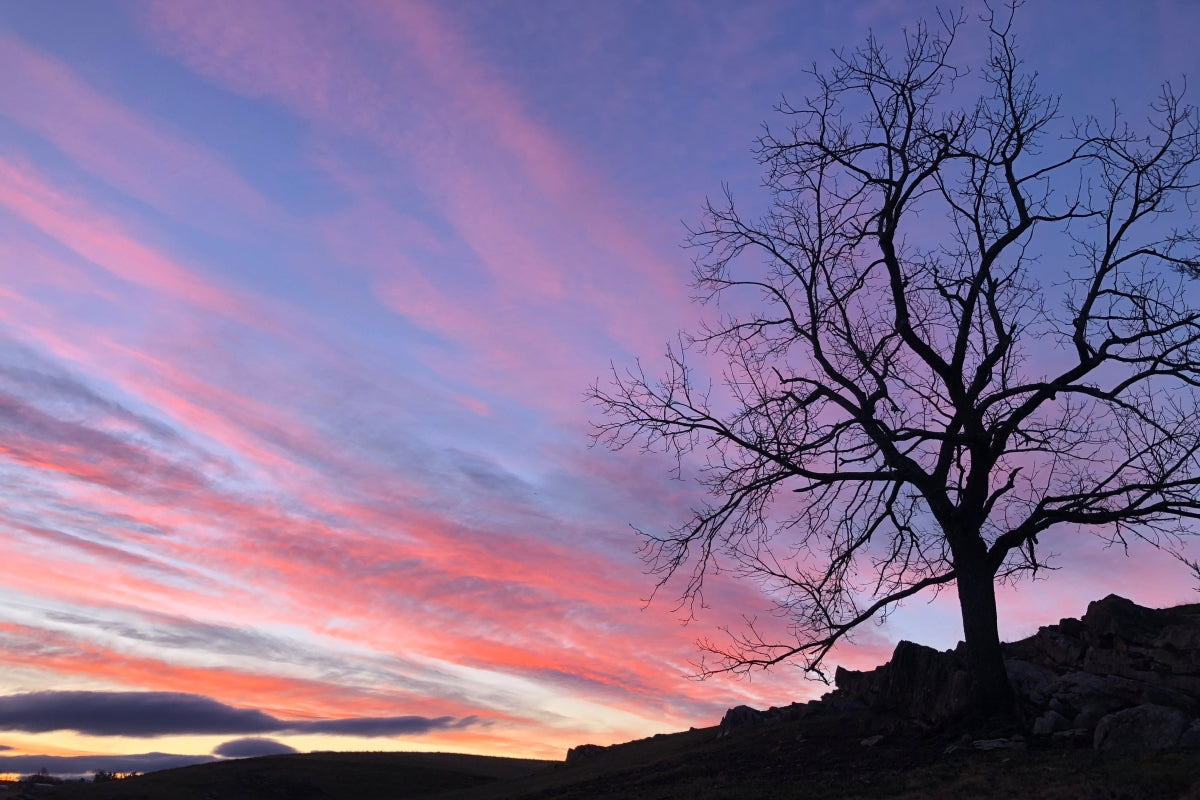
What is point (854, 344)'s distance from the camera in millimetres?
20797

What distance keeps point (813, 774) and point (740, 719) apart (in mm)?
11930

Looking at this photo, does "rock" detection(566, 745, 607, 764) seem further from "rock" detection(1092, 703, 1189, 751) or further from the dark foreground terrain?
"rock" detection(1092, 703, 1189, 751)

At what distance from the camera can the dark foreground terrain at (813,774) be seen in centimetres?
1371

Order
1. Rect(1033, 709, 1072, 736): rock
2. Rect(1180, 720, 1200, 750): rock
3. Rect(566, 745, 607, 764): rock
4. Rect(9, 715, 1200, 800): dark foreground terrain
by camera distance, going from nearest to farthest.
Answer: Rect(9, 715, 1200, 800): dark foreground terrain → Rect(1180, 720, 1200, 750): rock → Rect(1033, 709, 1072, 736): rock → Rect(566, 745, 607, 764): rock

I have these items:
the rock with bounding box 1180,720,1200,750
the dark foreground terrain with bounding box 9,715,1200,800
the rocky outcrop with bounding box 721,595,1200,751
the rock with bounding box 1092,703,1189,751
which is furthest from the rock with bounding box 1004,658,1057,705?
the rock with bounding box 1180,720,1200,750

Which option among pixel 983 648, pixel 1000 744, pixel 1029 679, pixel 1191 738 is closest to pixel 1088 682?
pixel 1029 679

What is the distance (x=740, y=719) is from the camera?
29.0m

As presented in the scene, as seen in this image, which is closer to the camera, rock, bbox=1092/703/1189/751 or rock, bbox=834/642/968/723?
rock, bbox=1092/703/1189/751

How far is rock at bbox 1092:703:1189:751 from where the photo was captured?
1545 centimetres

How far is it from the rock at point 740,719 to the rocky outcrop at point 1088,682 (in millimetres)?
803

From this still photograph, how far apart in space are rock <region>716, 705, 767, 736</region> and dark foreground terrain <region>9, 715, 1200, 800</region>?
0.61 metres

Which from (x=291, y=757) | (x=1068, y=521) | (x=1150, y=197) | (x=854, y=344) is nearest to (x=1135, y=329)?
(x=1150, y=197)

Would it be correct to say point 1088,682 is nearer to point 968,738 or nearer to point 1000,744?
point 968,738

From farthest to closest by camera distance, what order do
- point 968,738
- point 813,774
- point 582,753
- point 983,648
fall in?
point 582,753 → point 983,648 → point 968,738 → point 813,774
